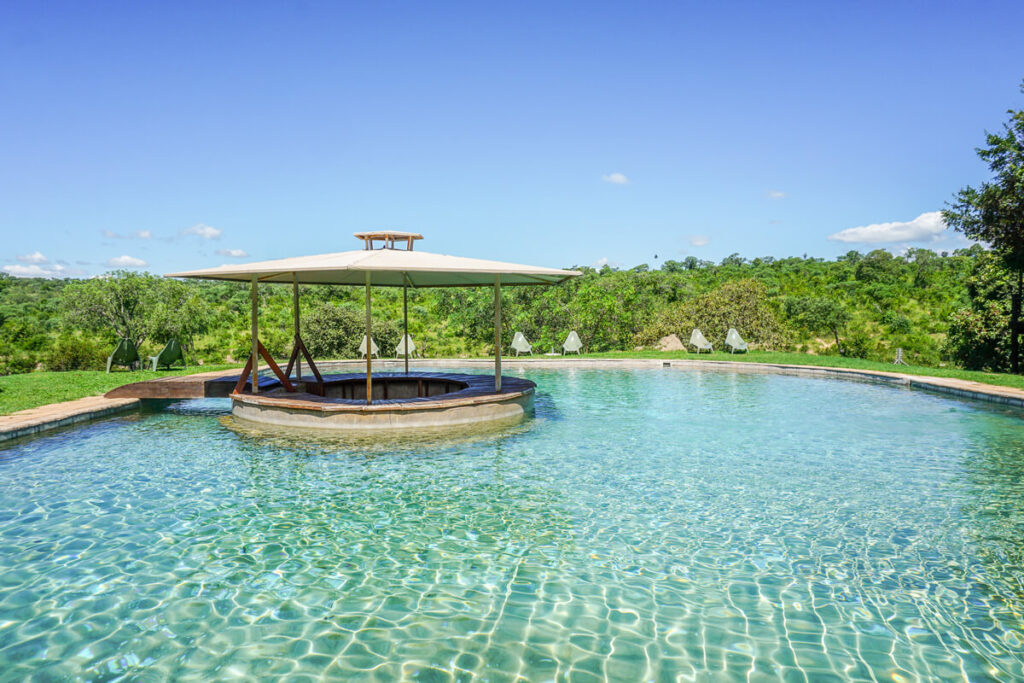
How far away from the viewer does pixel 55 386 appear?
421 inches

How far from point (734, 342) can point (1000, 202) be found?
8.72m

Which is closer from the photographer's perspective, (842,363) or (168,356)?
(168,356)

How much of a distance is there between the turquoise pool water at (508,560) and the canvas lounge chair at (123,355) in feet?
21.8

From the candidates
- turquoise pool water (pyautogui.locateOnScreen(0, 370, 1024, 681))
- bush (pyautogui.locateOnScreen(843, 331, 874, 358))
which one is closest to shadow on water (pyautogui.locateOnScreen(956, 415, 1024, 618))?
turquoise pool water (pyautogui.locateOnScreen(0, 370, 1024, 681))

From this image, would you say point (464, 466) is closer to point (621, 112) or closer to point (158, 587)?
point (158, 587)

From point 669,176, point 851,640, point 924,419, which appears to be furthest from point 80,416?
point 669,176

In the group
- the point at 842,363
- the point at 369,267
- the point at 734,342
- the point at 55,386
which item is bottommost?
the point at 55,386

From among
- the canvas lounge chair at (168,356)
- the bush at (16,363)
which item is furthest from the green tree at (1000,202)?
the bush at (16,363)

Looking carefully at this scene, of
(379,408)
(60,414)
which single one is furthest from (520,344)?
(60,414)

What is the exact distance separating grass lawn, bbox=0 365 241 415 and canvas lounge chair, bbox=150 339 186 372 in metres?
0.33

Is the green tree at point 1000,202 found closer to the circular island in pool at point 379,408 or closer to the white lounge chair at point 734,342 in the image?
the white lounge chair at point 734,342

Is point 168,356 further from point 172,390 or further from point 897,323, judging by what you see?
point 897,323

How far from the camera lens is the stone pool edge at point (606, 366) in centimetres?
770

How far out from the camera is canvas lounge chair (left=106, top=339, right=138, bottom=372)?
12898 mm
